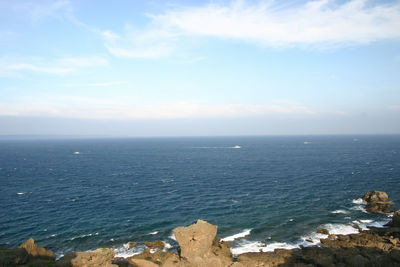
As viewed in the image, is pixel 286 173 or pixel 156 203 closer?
pixel 156 203

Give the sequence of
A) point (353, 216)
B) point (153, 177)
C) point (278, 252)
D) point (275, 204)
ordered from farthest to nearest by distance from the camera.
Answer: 1. point (153, 177)
2. point (275, 204)
3. point (353, 216)
4. point (278, 252)

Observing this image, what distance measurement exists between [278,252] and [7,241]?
4821cm

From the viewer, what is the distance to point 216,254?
1505 inches

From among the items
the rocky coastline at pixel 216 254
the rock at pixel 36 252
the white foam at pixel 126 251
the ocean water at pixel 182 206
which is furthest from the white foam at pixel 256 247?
the rock at pixel 36 252

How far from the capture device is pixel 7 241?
45875 mm

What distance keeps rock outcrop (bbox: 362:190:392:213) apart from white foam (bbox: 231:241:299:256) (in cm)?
2898

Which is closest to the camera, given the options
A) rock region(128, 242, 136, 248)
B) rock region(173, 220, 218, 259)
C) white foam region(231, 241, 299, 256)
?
rock region(173, 220, 218, 259)

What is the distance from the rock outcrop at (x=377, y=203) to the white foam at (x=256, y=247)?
29.0 meters

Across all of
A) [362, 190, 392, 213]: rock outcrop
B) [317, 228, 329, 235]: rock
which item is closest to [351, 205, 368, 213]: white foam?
[362, 190, 392, 213]: rock outcrop

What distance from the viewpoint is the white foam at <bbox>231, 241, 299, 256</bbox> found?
136 ft

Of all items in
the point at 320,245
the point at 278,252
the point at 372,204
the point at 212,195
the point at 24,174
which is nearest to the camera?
the point at 278,252

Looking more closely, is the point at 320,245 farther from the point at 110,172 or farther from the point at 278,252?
the point at 110,172

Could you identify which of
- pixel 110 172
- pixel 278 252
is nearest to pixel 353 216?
pixel 278 252

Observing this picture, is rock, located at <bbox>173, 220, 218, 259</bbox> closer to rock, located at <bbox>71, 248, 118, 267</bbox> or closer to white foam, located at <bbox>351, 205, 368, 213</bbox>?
rock, located at <bbox>71, 248, 118, 267</bbox>
